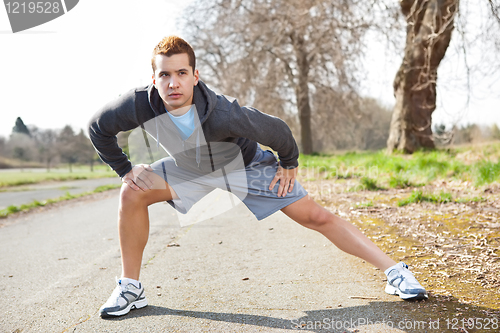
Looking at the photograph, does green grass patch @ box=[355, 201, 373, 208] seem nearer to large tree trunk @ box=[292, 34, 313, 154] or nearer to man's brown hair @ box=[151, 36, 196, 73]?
man's brown hair @ box=[151, 36, 196, 73]

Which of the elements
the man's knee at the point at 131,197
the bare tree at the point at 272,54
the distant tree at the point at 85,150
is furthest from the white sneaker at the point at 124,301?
the distant tree at the point at 85,150

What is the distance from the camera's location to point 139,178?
2.72 m

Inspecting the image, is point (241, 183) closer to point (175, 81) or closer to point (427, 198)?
point (175, 81)

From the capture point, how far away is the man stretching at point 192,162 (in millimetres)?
2502

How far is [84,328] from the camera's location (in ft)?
7.53

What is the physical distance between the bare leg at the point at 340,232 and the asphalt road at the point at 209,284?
199mm

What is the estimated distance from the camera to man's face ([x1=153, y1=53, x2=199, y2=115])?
249cm

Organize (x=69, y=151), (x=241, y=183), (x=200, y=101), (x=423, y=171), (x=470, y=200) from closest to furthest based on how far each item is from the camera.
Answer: (x=200, y=101), (x=241, y=183), (x=470, y=200), (x=423, y=171), (x=69, y=151)

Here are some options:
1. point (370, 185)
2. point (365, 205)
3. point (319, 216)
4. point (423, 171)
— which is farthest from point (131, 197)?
point (423, 171)

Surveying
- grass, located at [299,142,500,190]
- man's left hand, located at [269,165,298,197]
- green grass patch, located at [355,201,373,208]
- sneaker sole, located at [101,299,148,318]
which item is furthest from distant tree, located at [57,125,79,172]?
man's left hand, located at [269,165,298,197]

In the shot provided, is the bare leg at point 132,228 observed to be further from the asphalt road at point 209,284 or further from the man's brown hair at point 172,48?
the man's brown hair at point 172,48

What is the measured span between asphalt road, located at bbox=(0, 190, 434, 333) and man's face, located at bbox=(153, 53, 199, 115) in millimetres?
1296

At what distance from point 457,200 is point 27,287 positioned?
4.58 metres

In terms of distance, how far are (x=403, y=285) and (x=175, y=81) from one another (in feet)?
6.23
